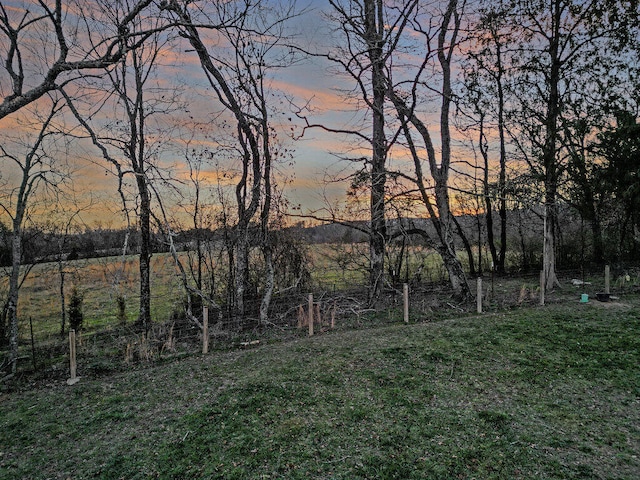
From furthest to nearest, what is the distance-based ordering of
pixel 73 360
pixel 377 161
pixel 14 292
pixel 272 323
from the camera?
1. pixel 377 161
2. pixel 272 323
3. pixel 14 292
4. pixel 73 360

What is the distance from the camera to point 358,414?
3781 mm

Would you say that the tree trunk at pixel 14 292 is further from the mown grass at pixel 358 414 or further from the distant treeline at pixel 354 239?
the distant treeline at pixel 354 239

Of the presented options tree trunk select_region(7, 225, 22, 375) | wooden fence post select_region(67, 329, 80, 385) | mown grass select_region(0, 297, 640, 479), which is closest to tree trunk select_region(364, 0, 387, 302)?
mown grass select_region(0, 297, 640, 479)

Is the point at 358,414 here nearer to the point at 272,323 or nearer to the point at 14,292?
the point at 272,323

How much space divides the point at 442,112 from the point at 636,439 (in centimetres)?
762

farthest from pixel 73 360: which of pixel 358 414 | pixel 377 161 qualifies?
pixel 377 161

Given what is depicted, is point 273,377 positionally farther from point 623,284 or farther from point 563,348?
point 623,284

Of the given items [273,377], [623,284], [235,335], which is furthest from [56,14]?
[623,284]

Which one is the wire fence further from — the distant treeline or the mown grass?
the distant treeline

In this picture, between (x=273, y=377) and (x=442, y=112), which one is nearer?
(x=273, y=377)

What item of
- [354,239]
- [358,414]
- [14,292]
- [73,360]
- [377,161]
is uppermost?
[377,161]

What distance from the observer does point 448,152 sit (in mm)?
9086

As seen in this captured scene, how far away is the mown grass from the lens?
300 centimetres

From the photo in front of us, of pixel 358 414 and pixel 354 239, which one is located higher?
pixel 354 239
